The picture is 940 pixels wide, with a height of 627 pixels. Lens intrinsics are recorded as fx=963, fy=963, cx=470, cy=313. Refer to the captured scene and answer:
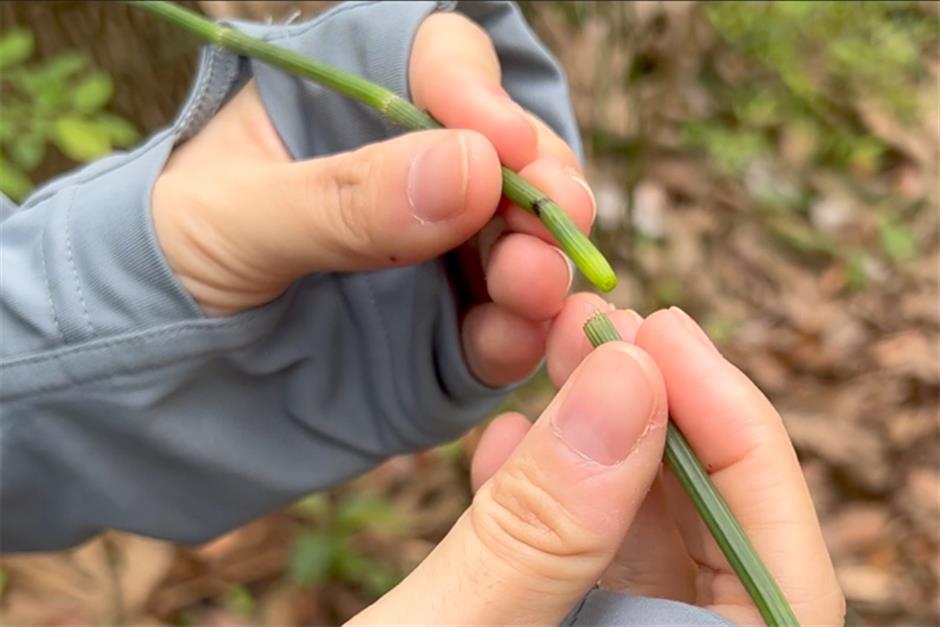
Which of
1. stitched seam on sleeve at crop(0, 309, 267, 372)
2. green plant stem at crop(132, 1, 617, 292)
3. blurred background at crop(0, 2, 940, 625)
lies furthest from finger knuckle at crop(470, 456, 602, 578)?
blurred background at crop(0, 2, 940, 625)

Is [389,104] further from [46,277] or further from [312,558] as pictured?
[312,558]

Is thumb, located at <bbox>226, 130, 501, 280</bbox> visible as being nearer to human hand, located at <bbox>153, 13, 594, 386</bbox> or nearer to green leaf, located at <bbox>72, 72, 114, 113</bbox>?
human hand, located at <bbox>153, 13, 594, 386</bbox>

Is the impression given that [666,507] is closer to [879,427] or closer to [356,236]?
[356,236]

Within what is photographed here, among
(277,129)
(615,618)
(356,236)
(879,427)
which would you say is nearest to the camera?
(615,618)

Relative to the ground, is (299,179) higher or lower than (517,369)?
higher

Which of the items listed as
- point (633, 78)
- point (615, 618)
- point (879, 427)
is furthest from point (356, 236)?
point (633, 78)

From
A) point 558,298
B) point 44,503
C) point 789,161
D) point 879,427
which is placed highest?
point 558,298

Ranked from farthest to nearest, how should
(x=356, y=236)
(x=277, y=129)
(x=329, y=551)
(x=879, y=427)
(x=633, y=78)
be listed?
1. (x=633, y=78)
2. (x=879, y=427)
3. (x=329, y=551)
4. (x=277, y=129)
5. (x=356, y=236)
